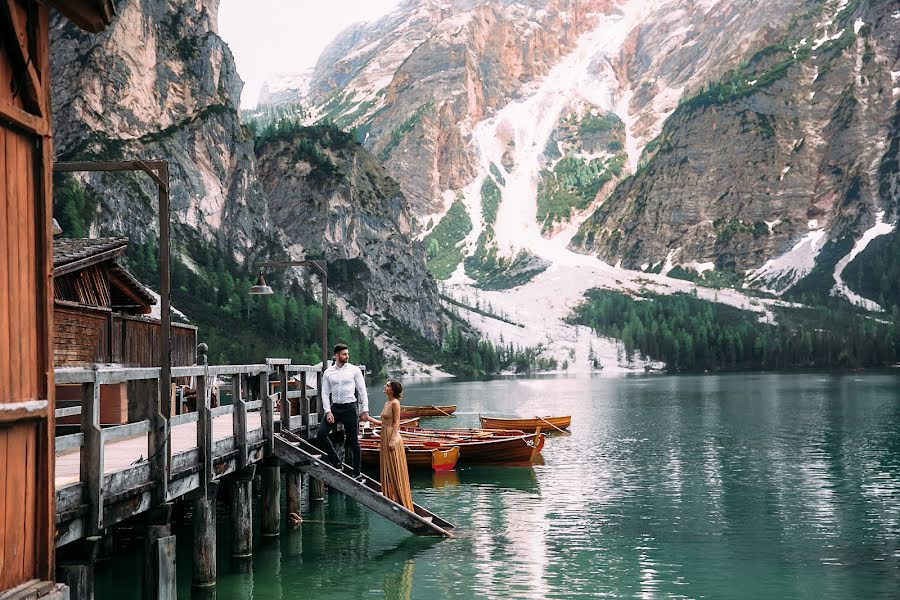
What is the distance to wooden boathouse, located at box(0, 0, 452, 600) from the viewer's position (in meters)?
9.85

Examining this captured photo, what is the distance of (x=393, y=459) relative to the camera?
27.1 m

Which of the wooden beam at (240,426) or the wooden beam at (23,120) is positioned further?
the wooden beam at (240,426)

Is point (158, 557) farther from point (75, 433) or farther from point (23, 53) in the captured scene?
point (23, 53)

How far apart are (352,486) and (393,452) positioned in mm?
1430

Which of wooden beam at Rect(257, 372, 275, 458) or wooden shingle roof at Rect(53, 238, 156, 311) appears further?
wooden shingle roof at Rect(53, 238, 156, 311)

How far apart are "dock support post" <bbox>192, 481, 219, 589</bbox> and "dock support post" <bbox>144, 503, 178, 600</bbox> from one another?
10.1 feet

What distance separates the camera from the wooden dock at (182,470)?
14.8m

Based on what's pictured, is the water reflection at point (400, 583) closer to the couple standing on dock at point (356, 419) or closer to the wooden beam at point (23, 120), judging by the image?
the couple standing on dock at point (356, 419)

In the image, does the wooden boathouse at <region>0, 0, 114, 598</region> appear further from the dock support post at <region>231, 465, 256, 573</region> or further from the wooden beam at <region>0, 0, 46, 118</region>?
the dock support post at <region>231, 465, 256, 573</region>

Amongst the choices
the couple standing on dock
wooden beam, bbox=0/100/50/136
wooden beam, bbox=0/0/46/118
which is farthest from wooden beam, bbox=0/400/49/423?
the couple standing on dock

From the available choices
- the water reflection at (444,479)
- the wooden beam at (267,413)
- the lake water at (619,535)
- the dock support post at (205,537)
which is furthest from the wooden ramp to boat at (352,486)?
the water reflection at (444,479)

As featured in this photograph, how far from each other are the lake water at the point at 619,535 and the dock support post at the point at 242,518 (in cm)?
42

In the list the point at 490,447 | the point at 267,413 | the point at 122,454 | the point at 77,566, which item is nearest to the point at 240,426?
the point at 267,413

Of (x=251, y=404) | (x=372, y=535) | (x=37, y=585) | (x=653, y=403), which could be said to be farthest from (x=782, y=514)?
(x=653, y=403)
